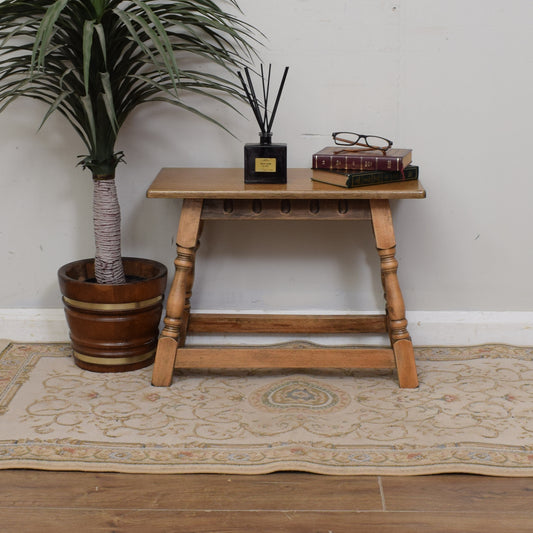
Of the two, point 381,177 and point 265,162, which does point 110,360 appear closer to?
point 265,162

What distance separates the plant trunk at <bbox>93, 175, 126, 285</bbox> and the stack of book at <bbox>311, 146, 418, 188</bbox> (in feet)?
2.17

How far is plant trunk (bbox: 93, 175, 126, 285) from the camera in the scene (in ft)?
8.19

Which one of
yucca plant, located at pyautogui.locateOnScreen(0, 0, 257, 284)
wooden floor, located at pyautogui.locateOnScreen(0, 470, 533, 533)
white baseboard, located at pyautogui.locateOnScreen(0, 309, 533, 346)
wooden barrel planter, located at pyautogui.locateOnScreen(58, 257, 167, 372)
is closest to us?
wooden floor, located at pyautogui.locateOnScreen(0, 470, 533, 533)

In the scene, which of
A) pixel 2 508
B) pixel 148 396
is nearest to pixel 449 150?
pixel 148 396

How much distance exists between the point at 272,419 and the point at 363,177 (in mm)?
774

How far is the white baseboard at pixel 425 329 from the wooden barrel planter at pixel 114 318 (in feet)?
0.96

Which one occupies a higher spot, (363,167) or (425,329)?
(363,167)

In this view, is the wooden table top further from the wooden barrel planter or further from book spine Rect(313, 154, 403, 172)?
the wooden barrel planter

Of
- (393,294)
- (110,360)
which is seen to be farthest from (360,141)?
(110,360)

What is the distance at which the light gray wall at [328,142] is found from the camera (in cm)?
263

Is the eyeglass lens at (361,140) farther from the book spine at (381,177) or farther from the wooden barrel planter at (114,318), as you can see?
the wooden barrel planter at (114,318)

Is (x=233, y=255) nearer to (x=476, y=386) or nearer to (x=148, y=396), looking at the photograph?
(x=148, y=396)

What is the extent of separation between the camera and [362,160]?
241 cm

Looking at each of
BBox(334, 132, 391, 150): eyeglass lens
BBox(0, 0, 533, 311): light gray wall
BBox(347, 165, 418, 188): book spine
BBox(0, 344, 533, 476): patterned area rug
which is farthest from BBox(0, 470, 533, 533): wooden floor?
BBox(334, 132, 391, 150): eyeglass lens
